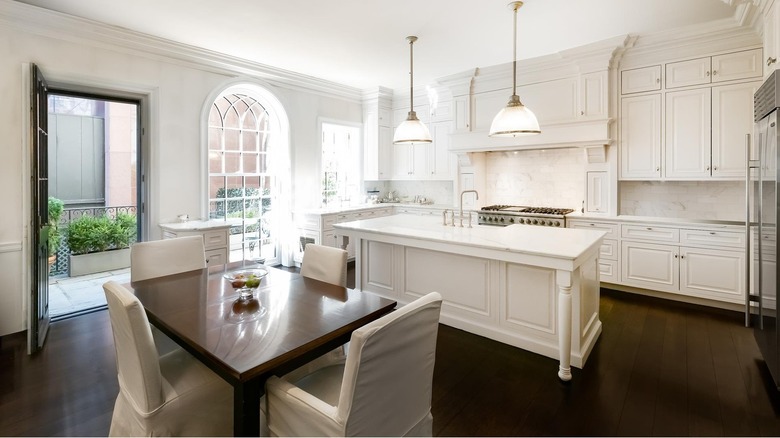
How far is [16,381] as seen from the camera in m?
2.46

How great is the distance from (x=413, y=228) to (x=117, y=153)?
5.89 metres

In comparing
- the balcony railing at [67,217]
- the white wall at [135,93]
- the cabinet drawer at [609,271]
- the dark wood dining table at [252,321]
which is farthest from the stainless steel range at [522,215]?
the balcony railing at [67,217]

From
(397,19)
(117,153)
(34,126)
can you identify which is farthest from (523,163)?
(117,153)

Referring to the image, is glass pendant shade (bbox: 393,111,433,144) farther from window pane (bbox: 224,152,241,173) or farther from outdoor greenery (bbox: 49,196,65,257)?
outdoor greenery (bbox: 49,196,65,257)

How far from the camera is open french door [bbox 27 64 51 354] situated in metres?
2.85

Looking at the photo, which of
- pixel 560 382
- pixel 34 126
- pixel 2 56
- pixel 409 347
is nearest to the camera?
pixel 409 347

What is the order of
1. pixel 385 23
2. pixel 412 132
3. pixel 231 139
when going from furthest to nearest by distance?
pixel 231 139
pixel 385 23
pixel 412 132

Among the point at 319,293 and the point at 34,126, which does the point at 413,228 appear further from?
the point at 34,126

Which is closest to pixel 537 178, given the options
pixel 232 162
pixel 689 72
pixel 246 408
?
pixel 689 72

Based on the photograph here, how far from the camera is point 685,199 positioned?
13.8 feet

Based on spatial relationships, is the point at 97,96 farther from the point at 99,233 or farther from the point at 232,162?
the point at 99,233

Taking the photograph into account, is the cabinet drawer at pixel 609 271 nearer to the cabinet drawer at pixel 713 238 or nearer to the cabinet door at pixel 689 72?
the cabinet drawer at pixel 713 238

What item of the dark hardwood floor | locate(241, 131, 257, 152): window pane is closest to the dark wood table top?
the dark hardwood floor

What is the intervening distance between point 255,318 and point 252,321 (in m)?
0.04
